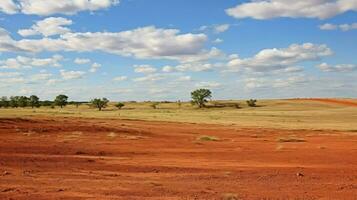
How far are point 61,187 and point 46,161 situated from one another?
23.6ft

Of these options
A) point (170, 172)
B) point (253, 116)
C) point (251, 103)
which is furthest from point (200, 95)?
point (170, 172)

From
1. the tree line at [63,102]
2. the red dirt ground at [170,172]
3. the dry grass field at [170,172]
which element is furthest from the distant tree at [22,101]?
the red dirt ground at [170,172]

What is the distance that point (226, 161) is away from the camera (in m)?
23.2

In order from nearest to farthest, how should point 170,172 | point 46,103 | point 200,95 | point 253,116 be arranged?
point 170,172
point 253,116
point 200,95
point 46,103

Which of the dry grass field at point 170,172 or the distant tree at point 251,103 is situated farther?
the distant tree at point 251,103

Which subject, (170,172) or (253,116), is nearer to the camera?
(170,172)

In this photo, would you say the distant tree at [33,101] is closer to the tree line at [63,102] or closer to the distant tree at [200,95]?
the tree line at [63,102]

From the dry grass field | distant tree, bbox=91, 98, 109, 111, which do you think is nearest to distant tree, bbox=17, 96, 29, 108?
distant tree, bbox=91, 98, 109, 111

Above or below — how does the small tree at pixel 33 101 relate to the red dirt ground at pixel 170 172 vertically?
above

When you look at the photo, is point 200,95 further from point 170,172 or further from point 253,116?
point 170,172

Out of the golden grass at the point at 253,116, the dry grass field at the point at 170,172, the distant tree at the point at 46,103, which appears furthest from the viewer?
the distant tree at the point at 46,103

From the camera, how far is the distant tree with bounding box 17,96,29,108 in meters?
148

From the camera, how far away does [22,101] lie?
14900 centimetres

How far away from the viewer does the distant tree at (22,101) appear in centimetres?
14800
